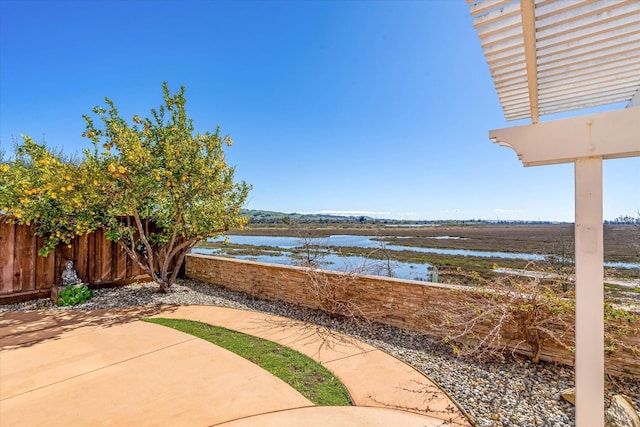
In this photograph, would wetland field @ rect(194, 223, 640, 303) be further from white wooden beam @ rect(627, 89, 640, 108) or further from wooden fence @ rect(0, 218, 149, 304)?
wooden fence @ rect(0, 218, 149, 304)

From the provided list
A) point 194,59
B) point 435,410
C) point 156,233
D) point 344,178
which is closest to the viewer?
point 435,410

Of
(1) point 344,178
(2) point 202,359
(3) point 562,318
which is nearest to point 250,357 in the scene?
(2) point 202,359

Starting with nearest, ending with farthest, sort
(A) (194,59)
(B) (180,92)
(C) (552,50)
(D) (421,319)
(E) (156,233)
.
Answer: (C) (552,50), (D) (421,319), (B) (180,92), (E) (156,233), (A) (194,59)

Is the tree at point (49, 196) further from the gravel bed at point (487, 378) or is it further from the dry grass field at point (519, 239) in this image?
the dry grass field at point (519, 239)

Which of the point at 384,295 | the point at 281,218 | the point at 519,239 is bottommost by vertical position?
the point at 519,239

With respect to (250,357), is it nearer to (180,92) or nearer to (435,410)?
(435,410)

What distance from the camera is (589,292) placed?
1.92 meters

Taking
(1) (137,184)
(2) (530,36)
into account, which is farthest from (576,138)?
(1) (137,184)

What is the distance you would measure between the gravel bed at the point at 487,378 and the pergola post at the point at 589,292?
1.02m

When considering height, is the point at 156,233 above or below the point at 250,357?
above

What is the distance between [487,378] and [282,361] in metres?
2.34

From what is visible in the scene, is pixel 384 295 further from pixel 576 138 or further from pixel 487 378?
pixel 576 138

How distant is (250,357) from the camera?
12.5 ft

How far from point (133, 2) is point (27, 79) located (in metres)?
4.17
